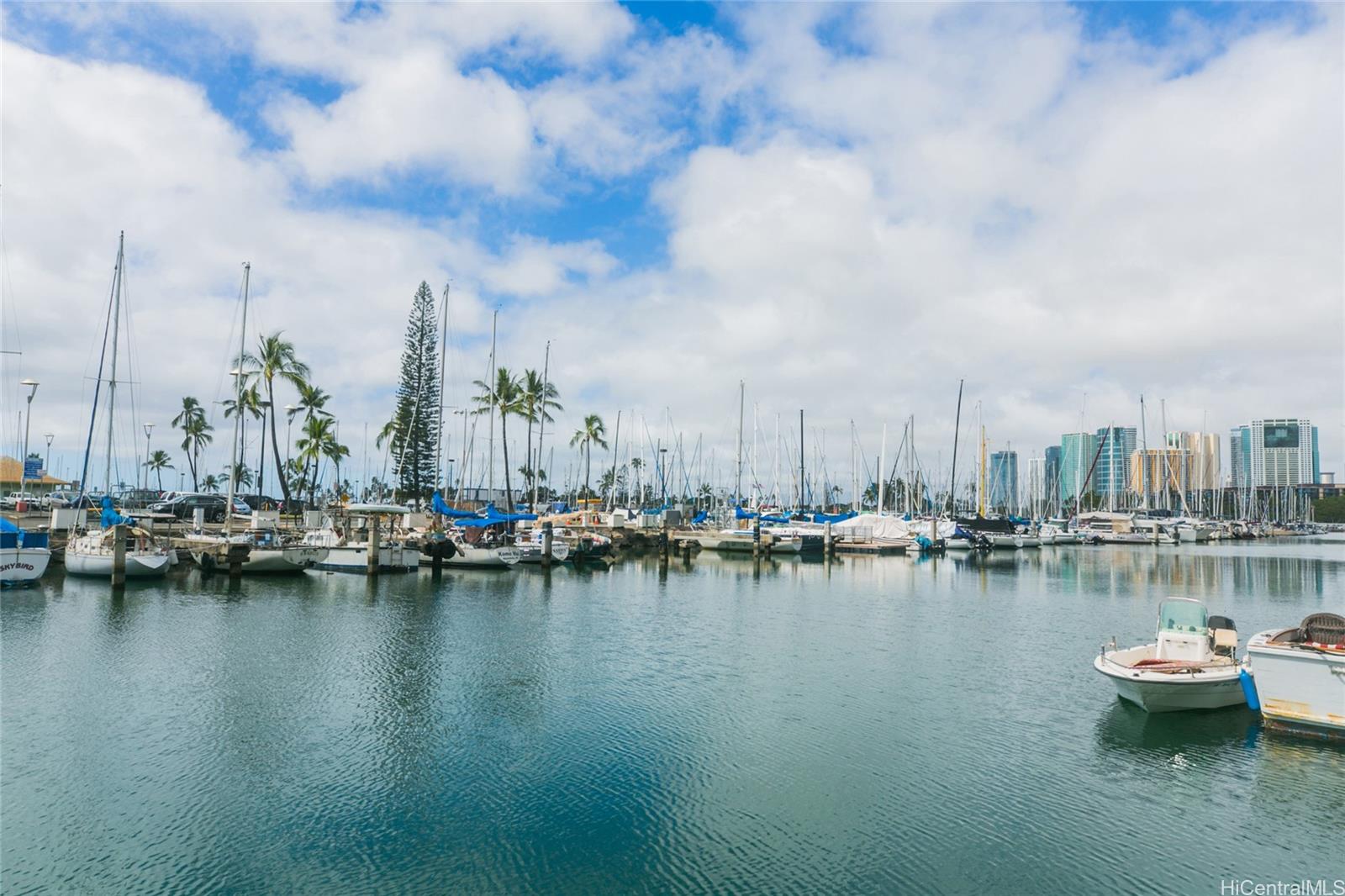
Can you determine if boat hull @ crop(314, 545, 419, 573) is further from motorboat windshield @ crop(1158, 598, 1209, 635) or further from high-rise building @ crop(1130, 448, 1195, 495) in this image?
high-rise building @ crop(1130, 448, 1195, 495)

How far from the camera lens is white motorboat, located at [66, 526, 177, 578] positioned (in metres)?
40.0

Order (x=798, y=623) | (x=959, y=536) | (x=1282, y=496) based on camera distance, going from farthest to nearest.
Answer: (x=1282, y=496) → (x=959, y=536) → (x=798, y=623)

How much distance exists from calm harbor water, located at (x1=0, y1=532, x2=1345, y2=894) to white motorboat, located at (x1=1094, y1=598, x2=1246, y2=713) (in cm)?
50

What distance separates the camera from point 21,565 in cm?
3728

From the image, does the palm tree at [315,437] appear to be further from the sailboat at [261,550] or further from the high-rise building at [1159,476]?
the high-rise building at [1159,476]

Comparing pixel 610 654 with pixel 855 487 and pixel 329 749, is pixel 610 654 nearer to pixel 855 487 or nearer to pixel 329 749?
pixel 329 749

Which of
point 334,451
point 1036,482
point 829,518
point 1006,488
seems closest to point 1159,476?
point 1006,488

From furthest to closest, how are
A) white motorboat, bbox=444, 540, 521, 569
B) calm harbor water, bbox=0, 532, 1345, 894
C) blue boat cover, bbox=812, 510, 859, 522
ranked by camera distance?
1. blue boat cover, bbox=812, 510, 859, 522
2. white motorboat, bbox=444, 540, 521, 569
3. calm harbor water, bbox=0, 532, 1345, 894

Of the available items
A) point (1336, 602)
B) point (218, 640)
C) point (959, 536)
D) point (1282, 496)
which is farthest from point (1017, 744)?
point (1282, 496)

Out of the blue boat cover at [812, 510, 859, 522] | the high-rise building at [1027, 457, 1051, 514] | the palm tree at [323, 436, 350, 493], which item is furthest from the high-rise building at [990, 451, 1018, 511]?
the palm tree at [323, 436, 350, 493]

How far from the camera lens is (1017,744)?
55.3 feet

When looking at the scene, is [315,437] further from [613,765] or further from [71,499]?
[613,765]

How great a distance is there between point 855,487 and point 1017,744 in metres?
88.8

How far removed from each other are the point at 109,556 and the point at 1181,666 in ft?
150
